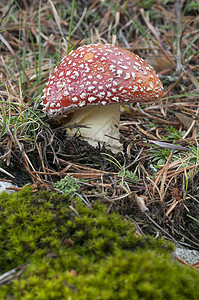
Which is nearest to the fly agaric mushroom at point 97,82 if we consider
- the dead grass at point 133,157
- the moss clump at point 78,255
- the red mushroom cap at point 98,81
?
the red mushroom cap at point 98,81

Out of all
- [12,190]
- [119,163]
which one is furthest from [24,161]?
[119,163]

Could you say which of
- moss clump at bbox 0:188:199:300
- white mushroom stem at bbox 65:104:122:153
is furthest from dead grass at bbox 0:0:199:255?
moss clump at bbox 0:188:199:300

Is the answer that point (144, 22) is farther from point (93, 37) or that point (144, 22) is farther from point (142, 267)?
point (142, 267)

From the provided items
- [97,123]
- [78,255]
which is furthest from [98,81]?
[78,255]

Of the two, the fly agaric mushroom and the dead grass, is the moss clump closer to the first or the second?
the dead grass

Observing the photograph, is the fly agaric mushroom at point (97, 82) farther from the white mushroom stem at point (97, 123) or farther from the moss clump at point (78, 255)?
the moss clump at point (78, 255)

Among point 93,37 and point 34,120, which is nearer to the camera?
point 34,120

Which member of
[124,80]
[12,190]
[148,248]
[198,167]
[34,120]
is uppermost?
[124,80]

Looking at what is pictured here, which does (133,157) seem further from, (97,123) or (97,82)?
(97,82)
